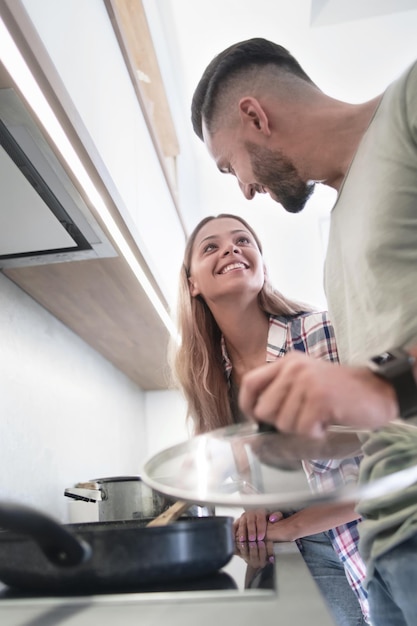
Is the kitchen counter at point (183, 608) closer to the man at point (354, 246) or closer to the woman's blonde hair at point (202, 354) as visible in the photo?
the man at point (354, 246)

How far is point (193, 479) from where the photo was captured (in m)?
0.46

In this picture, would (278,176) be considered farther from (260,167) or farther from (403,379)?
(403,379)

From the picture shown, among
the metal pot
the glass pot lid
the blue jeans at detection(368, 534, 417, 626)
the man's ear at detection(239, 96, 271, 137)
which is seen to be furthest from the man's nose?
the metal pot

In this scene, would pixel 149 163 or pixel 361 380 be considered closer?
pixel 361 380

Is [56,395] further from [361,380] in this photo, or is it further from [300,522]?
[361,380]

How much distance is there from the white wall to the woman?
308 millimetres

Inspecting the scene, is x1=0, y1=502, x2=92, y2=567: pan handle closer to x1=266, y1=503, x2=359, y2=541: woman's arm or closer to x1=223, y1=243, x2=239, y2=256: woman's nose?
x1=266, y1=503, x2=359, y2=541: woman's arm

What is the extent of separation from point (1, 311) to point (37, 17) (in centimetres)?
61

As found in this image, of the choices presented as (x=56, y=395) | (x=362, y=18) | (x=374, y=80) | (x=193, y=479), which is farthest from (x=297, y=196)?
(x=374, y=80)

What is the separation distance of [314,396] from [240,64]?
0.66m

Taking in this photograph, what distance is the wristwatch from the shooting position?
40 centimetres

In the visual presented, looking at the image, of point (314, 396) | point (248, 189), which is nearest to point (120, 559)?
point (314, 396)

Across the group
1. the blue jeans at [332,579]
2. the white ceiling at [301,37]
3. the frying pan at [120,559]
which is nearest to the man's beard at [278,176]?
the frying pan at [120,559]

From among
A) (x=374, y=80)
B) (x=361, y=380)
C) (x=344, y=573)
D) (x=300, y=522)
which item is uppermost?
(x=374, y=80)
